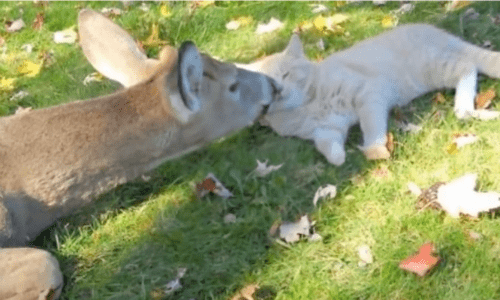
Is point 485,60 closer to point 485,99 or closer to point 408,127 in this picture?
point 485,99

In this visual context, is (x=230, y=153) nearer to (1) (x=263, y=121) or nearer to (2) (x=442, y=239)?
(1) (x=263, y=121)

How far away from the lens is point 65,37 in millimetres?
6555

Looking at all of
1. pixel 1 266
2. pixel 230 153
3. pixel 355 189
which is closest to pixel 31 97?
pixel 230 153

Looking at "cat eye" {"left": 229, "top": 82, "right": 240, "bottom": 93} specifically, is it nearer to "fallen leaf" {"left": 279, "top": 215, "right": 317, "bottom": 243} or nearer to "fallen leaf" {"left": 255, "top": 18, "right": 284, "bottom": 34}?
"fallen leaf" {"left": 279, "top": 215, "right": 317, "bottom": 243}

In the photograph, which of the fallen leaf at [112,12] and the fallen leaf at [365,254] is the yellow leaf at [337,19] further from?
the fallen leaf at [365,254]

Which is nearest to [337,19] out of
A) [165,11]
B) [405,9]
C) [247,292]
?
[405,9]

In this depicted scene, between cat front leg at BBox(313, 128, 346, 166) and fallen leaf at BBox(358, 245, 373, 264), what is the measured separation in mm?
730

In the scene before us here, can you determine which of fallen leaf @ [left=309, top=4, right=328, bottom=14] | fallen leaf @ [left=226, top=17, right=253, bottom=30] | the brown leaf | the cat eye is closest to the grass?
the cat eye

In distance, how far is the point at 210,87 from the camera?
163 inches

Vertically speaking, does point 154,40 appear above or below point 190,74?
below

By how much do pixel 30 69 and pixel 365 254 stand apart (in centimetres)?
374

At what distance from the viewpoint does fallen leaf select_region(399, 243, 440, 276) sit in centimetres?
311

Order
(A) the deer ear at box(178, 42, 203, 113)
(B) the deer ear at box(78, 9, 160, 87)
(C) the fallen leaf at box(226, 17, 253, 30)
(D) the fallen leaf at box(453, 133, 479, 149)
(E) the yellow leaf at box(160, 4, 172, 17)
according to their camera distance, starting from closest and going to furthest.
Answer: (A) the deer ear at box(178, 42, 203, 113), (D) the fallen leaf at box(453, 133, 479, 149), (B) the deer ear at box(78, 9, 160, 87), (C) the fallen leaf at box(226, 17, 253, 30), (E) the yellow leaf at box(160, 4, 172, 17)

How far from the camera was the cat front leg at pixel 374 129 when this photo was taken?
3977 millimetres
